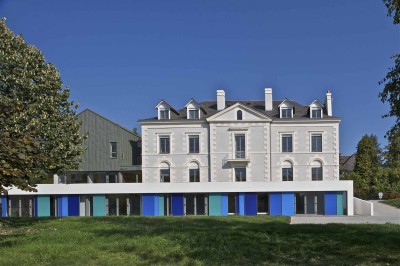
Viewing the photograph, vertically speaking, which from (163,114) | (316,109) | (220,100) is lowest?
(163,114)

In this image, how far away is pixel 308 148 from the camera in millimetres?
45188

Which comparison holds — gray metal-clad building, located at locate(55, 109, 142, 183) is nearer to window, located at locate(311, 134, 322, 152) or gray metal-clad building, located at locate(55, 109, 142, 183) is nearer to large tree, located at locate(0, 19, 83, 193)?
window, located at locate(311, 134, 322, 152)

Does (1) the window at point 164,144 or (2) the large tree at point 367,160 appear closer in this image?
(1) the window at point 164,144

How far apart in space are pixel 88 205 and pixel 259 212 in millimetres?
15702

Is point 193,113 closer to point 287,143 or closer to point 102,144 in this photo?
point 287,143

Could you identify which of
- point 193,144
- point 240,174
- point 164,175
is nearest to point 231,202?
point 240,174

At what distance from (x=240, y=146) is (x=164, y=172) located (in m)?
8.26

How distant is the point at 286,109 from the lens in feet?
152

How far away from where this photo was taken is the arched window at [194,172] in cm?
4609

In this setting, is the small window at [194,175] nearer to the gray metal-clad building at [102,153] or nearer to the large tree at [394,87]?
the gray metal-clad building at [102,153]

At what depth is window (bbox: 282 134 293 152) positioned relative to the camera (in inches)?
1793

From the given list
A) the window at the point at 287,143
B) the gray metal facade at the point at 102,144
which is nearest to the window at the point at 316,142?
the window at the point at 287,143

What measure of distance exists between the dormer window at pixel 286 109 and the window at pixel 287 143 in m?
2.11

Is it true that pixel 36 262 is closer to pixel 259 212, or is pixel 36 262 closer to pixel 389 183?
pixel 259 212
